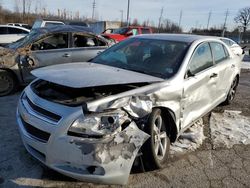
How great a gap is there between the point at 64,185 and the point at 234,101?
519cm

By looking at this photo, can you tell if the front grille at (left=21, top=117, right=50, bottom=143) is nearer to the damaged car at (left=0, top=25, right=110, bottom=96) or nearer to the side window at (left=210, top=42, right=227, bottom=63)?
the side window at (left=210, top=42, right=227, bottom=63)

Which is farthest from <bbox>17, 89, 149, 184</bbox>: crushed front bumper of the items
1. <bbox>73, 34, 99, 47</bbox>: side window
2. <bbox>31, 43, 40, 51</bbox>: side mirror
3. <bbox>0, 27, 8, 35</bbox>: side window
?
<bbox>0, 27, 8, 35</bbox>: side window

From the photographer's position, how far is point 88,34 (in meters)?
7.50

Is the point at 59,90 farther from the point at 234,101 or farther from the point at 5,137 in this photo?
the point at 234,101

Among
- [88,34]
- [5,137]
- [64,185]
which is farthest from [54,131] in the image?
[88,34]

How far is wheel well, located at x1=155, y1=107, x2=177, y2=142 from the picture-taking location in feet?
11.5

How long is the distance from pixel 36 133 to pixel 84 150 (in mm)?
618

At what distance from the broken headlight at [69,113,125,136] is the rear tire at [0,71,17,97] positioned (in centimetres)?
421

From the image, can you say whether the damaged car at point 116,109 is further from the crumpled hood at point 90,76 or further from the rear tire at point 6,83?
the rear tire at point 6,83

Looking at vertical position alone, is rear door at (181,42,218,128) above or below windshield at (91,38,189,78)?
below

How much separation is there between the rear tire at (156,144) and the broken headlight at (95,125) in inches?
18.7

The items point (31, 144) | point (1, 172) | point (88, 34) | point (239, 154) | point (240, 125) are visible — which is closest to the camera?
point (31, 144)

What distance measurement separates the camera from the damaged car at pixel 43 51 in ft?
20.7

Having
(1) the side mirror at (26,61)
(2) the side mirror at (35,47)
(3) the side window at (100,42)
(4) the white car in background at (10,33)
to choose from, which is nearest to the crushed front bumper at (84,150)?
(1) the side mirror at (26,61)
